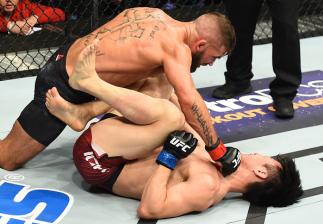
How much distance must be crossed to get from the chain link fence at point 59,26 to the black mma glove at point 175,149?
1564 millimetres

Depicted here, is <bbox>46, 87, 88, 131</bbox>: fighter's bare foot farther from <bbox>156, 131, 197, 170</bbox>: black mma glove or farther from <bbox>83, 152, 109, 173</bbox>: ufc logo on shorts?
<bbox>156, 131, 197, 170</bbox>: black mma glove

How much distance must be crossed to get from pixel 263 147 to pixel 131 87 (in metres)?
0.62

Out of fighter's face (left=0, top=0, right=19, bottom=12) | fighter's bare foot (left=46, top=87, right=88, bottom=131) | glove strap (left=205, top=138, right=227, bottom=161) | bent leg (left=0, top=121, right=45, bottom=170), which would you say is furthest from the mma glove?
fighter's face (left=0, top=0, right=19, bottom=12)

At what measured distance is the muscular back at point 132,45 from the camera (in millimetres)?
1897

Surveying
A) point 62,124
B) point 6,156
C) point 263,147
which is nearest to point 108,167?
point 62,124

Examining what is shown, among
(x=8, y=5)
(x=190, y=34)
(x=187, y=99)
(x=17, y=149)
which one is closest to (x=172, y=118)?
(x=187, y=99)

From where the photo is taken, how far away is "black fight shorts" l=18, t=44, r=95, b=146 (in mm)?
1989

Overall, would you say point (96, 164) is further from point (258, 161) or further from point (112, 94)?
point (258, 161)

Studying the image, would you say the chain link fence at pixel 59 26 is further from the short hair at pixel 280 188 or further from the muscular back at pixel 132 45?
the short hair at pixel 280 188

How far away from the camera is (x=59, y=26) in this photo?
3490 mm

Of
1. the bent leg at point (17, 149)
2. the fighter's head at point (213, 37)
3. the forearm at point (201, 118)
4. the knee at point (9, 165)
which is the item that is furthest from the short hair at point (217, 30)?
the knee at point (9, 165)

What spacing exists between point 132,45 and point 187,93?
0.25 metres

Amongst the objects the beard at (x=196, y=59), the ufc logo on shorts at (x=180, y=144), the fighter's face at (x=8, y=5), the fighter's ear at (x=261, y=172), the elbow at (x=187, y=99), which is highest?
the beard at (x=196, y=59)

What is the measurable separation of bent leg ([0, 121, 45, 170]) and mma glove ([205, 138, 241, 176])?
601 mm
